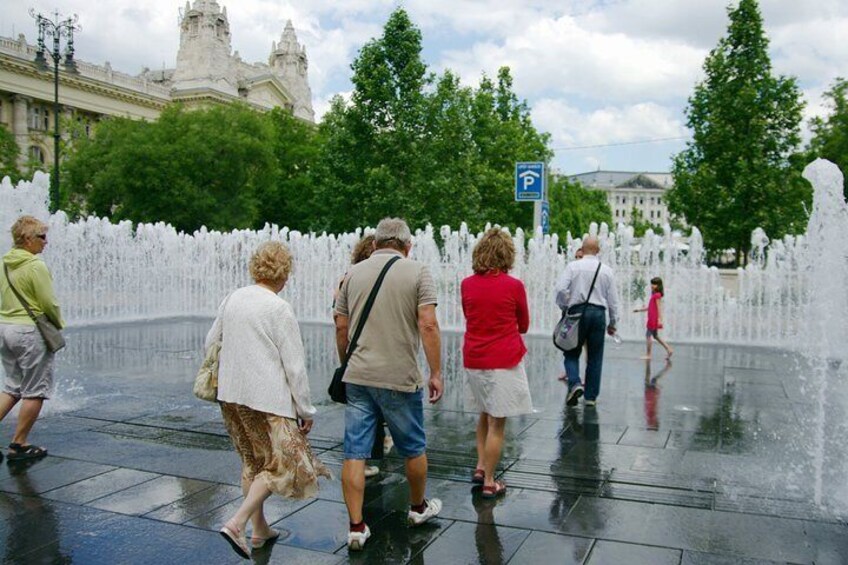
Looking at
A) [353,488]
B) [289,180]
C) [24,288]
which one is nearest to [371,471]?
[353,488]

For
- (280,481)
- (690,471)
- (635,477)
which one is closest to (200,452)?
(280,481)

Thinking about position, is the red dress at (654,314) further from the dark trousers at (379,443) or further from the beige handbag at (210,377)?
the beige handbag at (210,377)

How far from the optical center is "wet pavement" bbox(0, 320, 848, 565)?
425 cm

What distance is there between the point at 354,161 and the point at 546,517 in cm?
2683

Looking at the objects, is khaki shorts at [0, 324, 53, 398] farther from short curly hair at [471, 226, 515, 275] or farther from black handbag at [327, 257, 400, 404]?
short curly hair at [471, 226, 515, 275]

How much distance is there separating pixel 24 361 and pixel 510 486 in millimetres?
3907

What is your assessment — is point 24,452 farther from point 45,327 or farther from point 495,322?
point 495,322

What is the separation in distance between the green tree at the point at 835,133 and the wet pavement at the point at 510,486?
24527mm

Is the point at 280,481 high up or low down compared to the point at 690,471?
up

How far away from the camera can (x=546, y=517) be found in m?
4.76

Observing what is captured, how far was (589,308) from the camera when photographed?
802 centimetres

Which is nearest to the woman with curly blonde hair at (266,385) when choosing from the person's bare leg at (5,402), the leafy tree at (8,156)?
the person's bare leg at (5,402)

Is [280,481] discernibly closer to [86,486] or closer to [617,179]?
[86,486]

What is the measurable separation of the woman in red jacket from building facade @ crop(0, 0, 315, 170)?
49.1 meters
